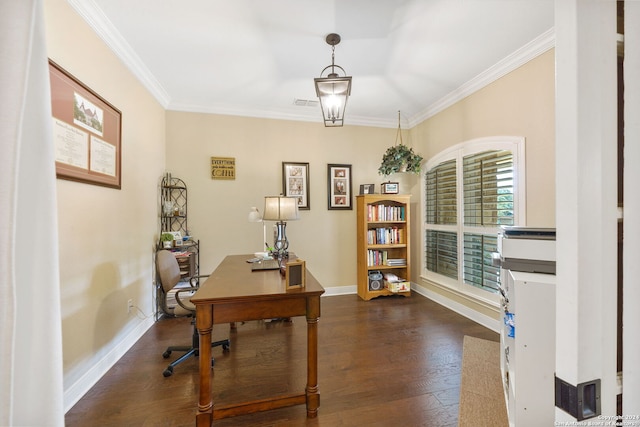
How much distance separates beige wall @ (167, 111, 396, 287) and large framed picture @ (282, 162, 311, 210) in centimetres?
8

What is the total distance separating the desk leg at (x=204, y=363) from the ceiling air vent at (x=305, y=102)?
3.00m

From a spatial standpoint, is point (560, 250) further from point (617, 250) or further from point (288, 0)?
point (288, 0)

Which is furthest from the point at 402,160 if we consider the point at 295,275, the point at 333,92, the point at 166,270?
the point at 166,270

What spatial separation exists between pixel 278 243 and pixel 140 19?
7.23ft

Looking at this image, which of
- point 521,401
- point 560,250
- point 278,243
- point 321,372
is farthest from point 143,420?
point 560,250

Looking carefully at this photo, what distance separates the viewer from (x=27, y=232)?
0.75 m

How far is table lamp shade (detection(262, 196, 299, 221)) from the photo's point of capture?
2.20 metres

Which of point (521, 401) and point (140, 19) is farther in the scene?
point (140, 19)

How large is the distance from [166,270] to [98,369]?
2.76ft

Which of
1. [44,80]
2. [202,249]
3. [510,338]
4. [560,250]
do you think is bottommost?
[510,338]

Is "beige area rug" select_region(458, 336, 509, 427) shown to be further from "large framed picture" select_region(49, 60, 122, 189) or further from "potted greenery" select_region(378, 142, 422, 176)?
"large framed picture" select_region(49, 60, 122, 189)

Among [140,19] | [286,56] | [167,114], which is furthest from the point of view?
[167,114]

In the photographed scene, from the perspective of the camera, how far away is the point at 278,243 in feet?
8.71

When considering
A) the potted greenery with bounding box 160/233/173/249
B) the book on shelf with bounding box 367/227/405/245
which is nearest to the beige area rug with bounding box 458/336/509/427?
the book on shelf with bounding box 367/227/405/245
